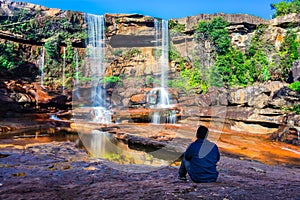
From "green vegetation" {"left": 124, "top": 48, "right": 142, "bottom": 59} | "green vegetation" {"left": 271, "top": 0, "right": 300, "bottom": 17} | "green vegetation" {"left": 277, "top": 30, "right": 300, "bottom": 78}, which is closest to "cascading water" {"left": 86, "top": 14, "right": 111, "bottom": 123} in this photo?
"green vegetation" {"left": 124, "top": 48, "right": 142, "bottom": 59}

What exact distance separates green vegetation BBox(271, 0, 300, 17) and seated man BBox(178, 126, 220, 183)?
26009 mm

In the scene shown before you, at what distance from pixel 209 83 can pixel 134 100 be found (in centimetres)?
832

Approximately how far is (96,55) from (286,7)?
66.6ft

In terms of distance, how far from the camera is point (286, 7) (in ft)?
82.6

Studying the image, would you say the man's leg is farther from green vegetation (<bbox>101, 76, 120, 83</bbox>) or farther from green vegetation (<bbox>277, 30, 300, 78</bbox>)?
green vegetation (<bbox>101, 76, 120, 83</bbox>)

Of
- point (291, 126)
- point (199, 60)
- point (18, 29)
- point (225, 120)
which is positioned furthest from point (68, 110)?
point (291, 126)

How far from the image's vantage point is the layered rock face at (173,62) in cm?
1714

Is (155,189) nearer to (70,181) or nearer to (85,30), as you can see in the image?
(70,181)

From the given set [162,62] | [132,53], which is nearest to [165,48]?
[162,62]

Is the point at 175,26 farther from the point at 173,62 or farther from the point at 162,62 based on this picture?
the point at 162,62

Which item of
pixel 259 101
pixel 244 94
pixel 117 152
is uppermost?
pixel 244 94

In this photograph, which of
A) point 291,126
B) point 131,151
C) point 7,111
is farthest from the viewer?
point 7,111

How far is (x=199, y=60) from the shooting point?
90.8ft

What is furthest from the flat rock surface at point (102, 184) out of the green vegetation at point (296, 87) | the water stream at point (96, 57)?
the water stream at point (96, 57)
